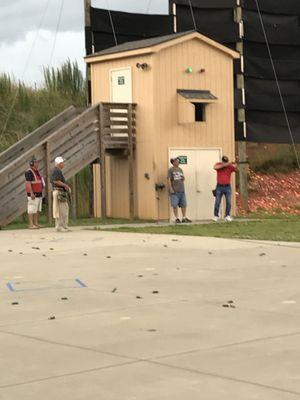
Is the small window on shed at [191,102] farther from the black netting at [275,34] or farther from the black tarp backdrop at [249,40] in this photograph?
the black netting at [275,34]

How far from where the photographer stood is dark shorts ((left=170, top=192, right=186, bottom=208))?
23856 millimetres

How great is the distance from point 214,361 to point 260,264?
6.53 m

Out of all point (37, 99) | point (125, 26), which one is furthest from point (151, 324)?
point (37, 99)

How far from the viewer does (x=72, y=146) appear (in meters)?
24.2

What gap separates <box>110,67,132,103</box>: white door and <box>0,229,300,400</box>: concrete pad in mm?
11071

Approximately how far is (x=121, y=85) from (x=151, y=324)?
1808 cm

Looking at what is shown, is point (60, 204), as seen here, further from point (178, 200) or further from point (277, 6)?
point (277, 6)

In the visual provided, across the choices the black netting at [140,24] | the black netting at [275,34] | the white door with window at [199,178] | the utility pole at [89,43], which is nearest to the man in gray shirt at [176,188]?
the white door with window at [199,178]

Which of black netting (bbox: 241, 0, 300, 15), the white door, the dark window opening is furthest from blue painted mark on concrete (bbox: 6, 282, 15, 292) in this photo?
black netting (bbox: 241, 0, 300, 15)

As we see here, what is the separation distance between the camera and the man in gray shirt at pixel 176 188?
23.8 metres

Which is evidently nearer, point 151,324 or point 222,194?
point 151,324

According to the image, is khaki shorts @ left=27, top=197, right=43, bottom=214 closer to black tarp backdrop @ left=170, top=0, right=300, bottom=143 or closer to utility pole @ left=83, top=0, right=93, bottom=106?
utility pole @ left=83, top=0, right=93, bottom=106

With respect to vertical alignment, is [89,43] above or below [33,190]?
above

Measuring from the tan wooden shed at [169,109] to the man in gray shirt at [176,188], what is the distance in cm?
95
